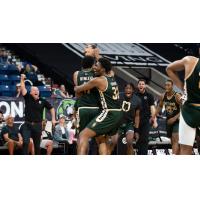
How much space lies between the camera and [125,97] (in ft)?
40.3

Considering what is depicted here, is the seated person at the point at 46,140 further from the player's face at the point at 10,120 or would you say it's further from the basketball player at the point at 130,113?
the basketball player at the point at 130,113

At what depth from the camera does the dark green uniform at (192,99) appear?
22.8ft

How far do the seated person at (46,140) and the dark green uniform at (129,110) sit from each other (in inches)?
65.0

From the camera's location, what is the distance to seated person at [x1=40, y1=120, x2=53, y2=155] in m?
12.8

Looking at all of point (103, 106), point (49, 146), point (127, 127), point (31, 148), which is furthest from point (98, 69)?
point (49, 146)

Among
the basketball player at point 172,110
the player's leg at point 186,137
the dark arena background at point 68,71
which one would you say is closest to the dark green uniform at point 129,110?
the dark arena background at point 68,71

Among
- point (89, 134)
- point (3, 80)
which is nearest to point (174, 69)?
point (89, 134)

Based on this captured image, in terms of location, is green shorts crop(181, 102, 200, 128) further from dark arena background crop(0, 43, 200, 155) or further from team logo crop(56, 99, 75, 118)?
team logo crop(56, 99, 75, 118)

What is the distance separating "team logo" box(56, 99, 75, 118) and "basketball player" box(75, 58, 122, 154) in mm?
4012

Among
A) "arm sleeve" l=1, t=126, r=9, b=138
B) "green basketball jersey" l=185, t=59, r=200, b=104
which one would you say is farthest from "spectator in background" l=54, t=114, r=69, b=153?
"green basketball jersey" l=185, t=59, r=200, b=104

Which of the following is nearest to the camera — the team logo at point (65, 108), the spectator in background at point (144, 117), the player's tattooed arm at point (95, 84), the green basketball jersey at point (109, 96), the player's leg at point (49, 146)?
the player's tattooed arm at point (95, 84)

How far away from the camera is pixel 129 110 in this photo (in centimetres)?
1226

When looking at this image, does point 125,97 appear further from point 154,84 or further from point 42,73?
point 154,84

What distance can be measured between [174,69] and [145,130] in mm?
5609
